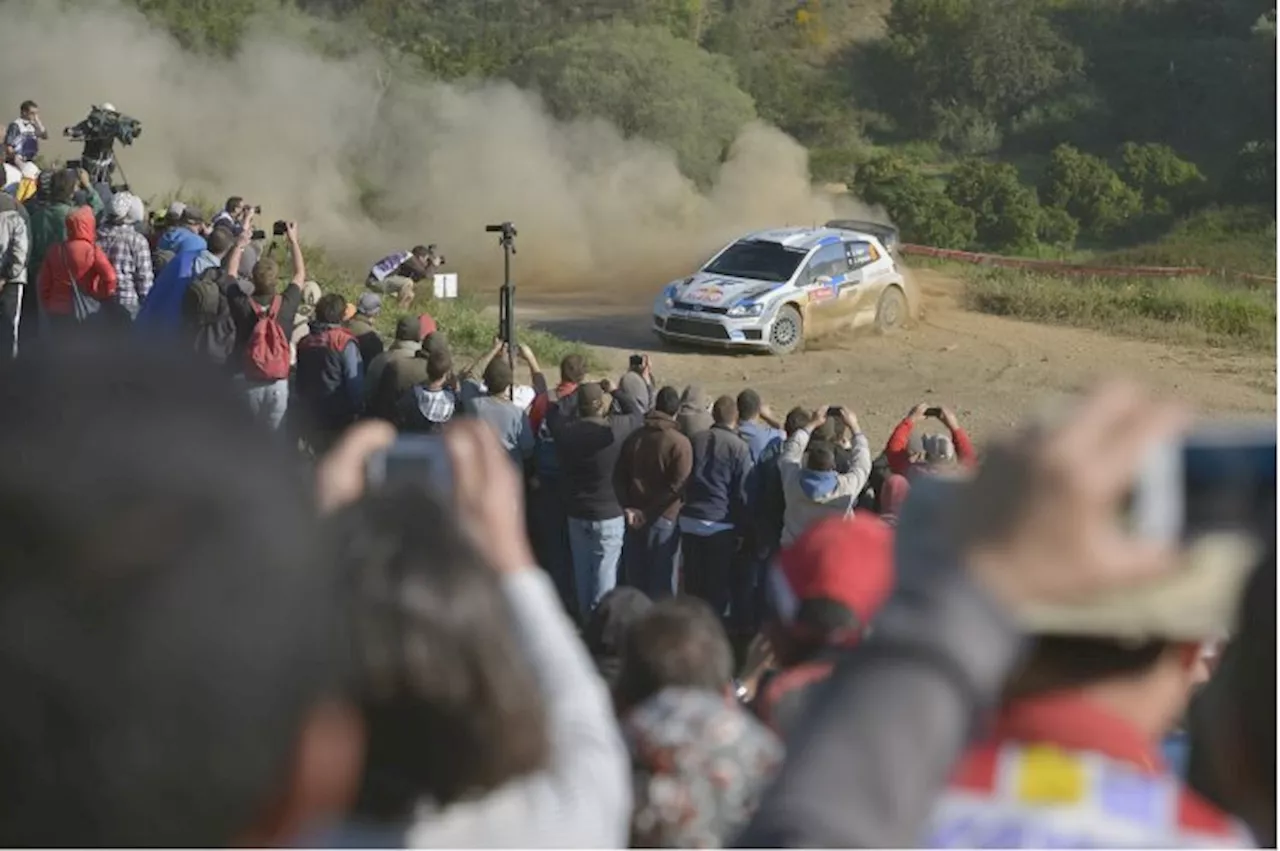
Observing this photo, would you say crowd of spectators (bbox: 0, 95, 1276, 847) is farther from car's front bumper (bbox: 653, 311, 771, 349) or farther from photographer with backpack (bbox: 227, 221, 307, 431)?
car's front bumper (bbox: 653, 311, 771, 349)

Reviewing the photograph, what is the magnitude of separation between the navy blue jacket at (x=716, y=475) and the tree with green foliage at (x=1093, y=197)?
31065 millimetres

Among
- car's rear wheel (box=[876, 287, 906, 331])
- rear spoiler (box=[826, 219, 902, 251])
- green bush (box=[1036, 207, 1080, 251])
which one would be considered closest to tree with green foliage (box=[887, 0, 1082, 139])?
green bush (box=[1036, 207, 1080, 251])

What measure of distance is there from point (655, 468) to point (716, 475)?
0.33m

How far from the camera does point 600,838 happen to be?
7.76 ft

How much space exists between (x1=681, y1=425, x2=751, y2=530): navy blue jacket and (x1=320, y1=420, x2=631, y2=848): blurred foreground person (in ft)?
22.8

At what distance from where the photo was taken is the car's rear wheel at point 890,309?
22625 millimetres

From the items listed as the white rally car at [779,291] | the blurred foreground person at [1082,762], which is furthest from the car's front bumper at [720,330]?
the blurred foreground person at [1082,762]

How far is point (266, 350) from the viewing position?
11047 mm

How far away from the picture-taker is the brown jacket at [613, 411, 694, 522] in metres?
9.24

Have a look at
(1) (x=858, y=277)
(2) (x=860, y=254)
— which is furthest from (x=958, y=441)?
(2) (x=860, y=254)

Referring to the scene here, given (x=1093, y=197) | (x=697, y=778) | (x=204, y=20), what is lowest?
(x=697, y=778)

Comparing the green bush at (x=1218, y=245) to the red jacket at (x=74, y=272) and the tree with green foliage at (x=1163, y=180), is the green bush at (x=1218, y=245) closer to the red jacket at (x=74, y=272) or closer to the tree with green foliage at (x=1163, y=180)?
the tree with green foliage at (x=1163, y=180)

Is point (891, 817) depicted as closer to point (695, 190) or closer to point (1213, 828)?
point (1213, 828)

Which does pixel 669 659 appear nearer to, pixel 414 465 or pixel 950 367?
pixel 414 465
